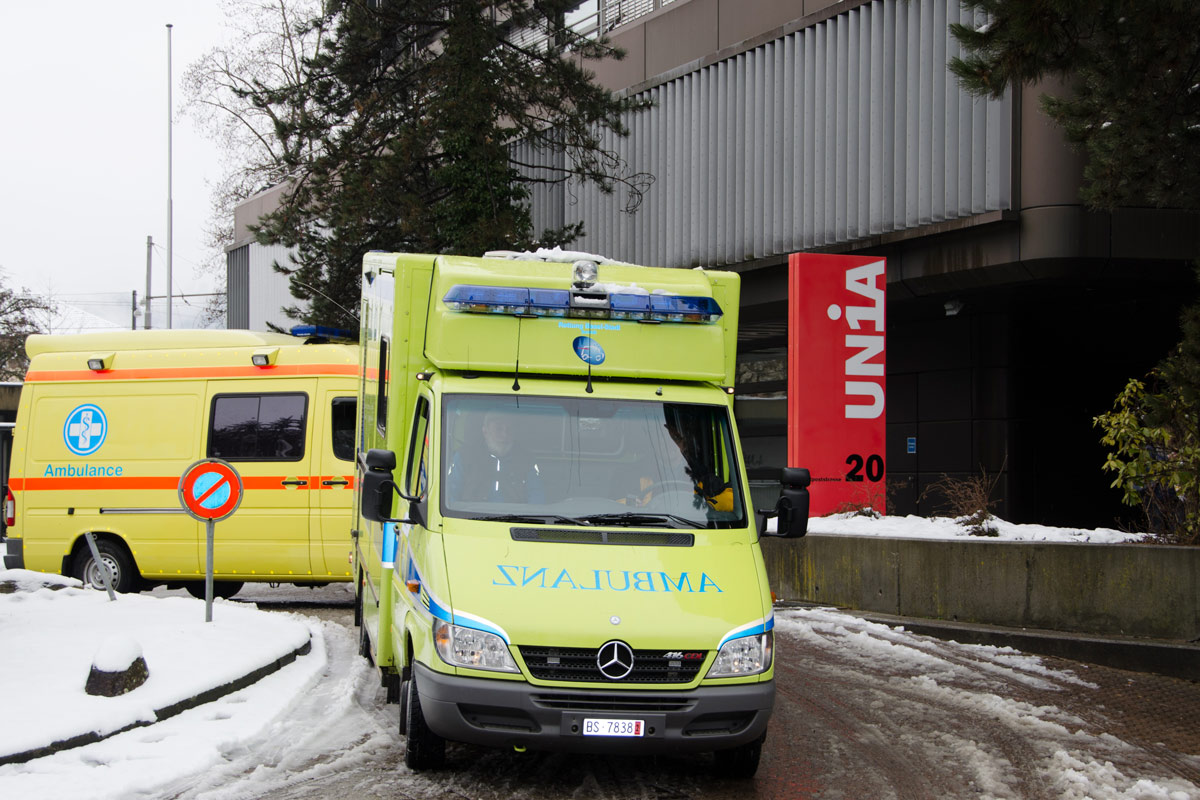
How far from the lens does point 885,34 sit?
1902 centimetres

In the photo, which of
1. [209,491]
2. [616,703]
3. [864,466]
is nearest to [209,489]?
[209,491]

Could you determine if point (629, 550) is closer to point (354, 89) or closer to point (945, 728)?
point (945, 728)

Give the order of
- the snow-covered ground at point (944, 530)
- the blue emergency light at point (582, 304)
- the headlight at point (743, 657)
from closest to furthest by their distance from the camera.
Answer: the headlight at point (743, 657)
the blue emergency light at point (582, 304)
the snow-covered ground at point (944, 530)

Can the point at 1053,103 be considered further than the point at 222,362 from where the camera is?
No

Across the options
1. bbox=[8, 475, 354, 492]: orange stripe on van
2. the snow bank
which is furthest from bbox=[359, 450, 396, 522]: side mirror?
bbox=[8, 475, 354, 492]: orange stripe on van

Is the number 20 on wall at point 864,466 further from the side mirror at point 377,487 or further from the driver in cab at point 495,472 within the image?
the side mirror at point 377,487

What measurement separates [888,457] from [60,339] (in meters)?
13.7

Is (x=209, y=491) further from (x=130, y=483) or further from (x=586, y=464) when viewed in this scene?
(x=586, y=464)

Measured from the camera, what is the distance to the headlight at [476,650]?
6.30 meters

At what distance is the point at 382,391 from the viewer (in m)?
8.99

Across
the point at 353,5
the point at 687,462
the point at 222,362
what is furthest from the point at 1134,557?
the point at 353,5

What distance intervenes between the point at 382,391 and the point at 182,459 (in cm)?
709

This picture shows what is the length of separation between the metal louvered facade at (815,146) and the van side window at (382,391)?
34.0 ft

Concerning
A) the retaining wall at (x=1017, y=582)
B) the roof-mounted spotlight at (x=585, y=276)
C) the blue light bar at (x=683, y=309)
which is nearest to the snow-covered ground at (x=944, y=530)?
the retaining wall at (x=1017, y=582)
